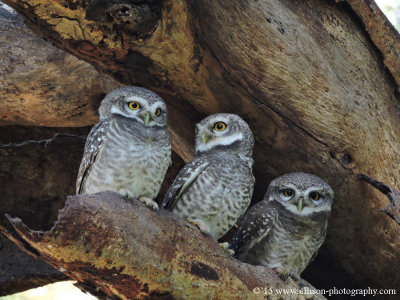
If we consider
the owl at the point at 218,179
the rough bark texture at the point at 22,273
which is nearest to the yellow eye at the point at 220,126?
the owl at the point at 218,179

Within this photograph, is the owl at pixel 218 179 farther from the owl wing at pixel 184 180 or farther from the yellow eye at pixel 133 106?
the yellow eye at pixel 133 106

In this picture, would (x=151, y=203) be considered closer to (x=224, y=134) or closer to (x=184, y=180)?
(x=184, y=180)

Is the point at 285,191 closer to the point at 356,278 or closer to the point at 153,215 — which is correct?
the point at 356,278

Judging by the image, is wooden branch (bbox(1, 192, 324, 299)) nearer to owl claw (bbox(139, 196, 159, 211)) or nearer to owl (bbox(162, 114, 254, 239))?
owl claw (bbox(139, 196, 159, 211))

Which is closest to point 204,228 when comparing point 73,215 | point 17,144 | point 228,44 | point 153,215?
point 153,215

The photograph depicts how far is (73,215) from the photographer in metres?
2.48

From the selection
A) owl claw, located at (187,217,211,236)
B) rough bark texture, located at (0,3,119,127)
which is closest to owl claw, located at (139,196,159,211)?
owl claw, located at (187,217,211,236)

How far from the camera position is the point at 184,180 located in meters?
3.75

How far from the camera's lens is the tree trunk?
10.8ft

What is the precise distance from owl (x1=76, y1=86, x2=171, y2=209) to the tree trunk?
16 cm

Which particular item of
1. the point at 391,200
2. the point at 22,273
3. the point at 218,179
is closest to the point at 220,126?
the point at 218,179

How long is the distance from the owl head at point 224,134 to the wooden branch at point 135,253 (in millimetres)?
1048

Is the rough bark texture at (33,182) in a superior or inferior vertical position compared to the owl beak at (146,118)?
inferior

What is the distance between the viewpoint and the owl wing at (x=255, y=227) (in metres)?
3.87
